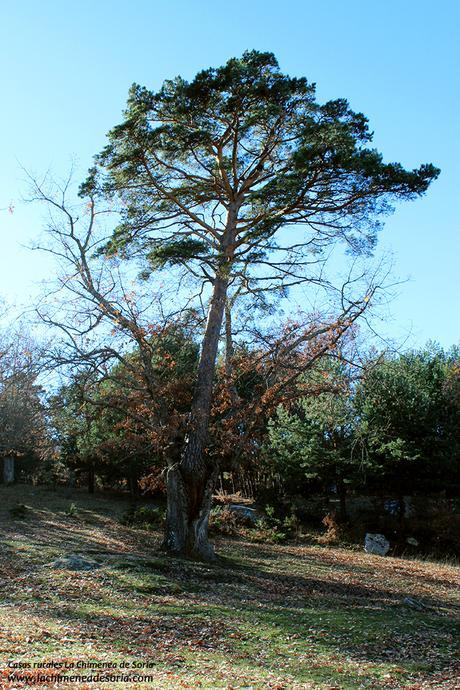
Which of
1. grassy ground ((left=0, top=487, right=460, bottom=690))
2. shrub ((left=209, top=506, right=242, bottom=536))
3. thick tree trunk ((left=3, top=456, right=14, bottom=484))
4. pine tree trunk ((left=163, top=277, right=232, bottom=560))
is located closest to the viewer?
grassy ground ((left=0, top=487, right=460, bottom=690))

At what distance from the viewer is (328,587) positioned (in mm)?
12867

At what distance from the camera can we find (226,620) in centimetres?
871

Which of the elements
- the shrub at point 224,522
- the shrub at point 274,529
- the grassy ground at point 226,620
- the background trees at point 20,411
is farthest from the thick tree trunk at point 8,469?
the grassy ground at point 226,620

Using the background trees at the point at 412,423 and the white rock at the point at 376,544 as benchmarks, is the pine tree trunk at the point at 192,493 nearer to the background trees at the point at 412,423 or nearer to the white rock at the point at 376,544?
the white rock at the point at 376,544

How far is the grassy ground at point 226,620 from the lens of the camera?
6.43 metres

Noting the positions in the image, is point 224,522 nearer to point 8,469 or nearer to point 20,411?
point 20,411

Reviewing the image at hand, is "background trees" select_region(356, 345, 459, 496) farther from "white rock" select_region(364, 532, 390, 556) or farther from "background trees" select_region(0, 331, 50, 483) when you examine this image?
"background trees" select_region(0, 331, 50, 483)

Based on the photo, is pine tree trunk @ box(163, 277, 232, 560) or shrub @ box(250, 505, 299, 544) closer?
pine tree trunk @ box(163, 277, 232, 560)

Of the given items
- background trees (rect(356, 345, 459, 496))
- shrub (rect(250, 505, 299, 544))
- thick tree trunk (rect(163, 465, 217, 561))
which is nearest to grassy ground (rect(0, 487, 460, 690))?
thick tree trunk (rect(163, 465, 217, 561))

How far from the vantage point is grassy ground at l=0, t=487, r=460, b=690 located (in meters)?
6.43

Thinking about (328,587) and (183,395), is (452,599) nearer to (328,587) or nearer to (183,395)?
(328,587)

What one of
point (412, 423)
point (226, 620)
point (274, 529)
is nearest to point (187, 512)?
point (226, 620)

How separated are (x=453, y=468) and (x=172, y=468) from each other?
12659 mm

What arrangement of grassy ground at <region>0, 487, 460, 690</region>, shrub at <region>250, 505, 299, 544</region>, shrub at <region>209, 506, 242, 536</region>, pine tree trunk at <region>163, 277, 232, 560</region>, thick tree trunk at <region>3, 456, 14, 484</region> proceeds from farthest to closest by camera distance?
thick tree trunk at <region>3, 456, 14, 484</region>, shrub at <region>209, 506, 242, 536</region>, shrub at <region>250, 505, 299, 544</region>, pine tree trunk at <region>163, 277, 232, 560</region>, grassy ground at <region>0, 487, 460, 690</region>
